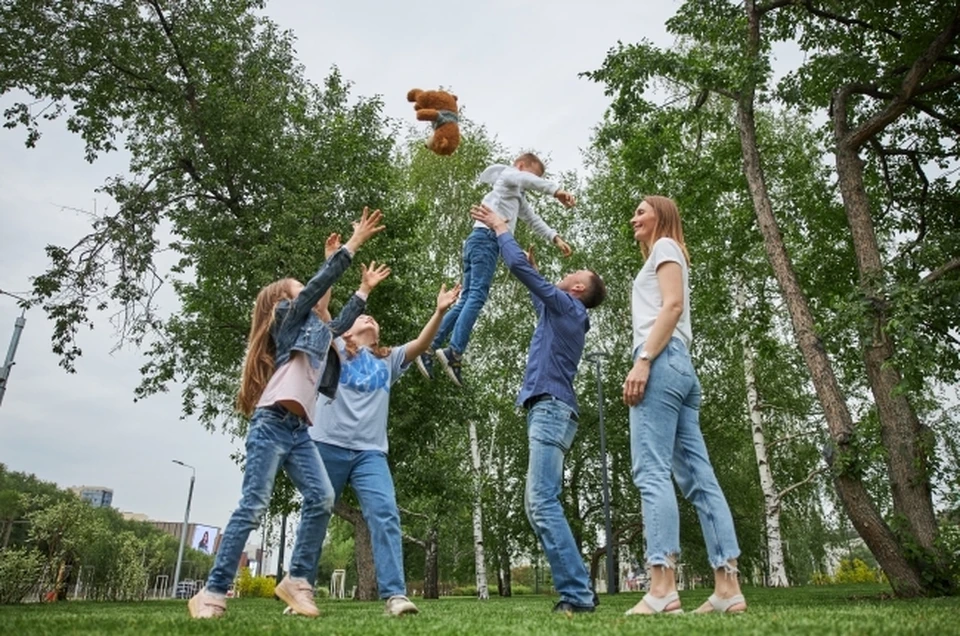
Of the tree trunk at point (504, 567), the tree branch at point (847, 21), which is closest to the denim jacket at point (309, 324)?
the tree branch at point (847, 21)

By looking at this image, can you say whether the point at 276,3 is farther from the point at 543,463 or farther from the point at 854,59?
the point at 543,463

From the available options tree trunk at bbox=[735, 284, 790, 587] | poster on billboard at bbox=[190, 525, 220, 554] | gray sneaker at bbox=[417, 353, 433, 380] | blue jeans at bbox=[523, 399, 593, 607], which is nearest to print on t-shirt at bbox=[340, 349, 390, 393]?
gray sneaker at bbox=[417, 353, 433, 380]

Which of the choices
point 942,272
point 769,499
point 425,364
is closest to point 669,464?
point 425,364

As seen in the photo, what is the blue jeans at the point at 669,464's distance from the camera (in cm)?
409

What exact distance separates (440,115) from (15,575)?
12252 millimetres

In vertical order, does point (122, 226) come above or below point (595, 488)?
above

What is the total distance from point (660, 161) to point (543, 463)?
10746 mm

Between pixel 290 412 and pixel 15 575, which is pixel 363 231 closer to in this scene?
pixel 290 412

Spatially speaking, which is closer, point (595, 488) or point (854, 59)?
point (854, 59)

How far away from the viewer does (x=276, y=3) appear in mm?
17797

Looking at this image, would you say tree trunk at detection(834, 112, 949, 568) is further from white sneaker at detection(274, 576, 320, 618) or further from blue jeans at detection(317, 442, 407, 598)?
white sneaker at detection(274, 576, 320, 618)

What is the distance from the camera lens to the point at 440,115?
6.98 metres

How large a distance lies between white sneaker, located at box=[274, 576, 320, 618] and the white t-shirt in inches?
102

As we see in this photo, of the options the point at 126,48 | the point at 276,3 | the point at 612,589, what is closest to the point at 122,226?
the point at 126,48
